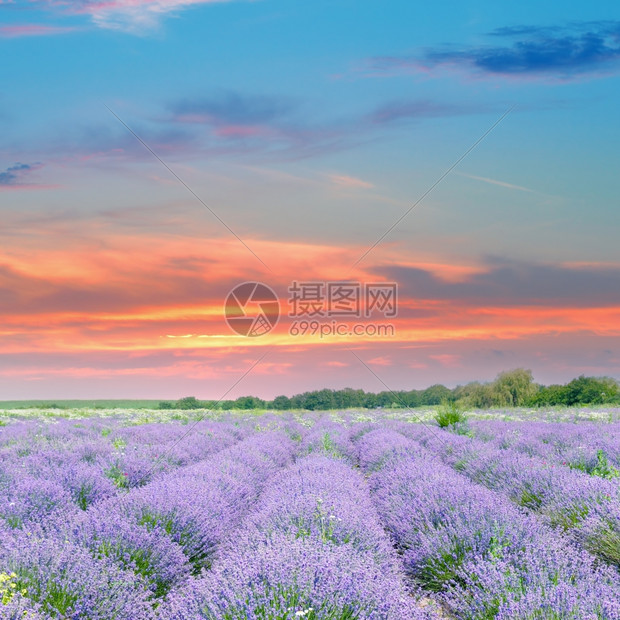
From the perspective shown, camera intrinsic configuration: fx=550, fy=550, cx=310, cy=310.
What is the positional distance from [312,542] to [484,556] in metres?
1.44

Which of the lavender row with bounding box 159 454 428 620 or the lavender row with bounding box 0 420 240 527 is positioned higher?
the lavender row with bounding box 159 454 428 620

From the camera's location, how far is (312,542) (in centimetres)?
360

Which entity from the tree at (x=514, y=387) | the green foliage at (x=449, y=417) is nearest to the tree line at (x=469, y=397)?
the tree at (x=514, y=387)

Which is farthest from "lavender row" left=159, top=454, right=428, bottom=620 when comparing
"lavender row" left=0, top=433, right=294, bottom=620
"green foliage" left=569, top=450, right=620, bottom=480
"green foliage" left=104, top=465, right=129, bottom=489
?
"green foliage" left=569, top=450, right=620, bottom=480

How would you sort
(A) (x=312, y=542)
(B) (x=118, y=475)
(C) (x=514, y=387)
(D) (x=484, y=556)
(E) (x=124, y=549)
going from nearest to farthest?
(A) (x=312, y=542)
(E) (x=124, y=549)
(D) (x=484, y=556)
(B) (x=118, y=475)
(C) (x=514, y=387)

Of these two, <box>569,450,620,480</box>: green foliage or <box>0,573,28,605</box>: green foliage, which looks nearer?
<box>0,573,28,605</box>: green foliage

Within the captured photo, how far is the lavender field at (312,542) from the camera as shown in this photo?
287 cm

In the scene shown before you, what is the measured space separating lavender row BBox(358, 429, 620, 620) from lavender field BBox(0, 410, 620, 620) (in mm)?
16

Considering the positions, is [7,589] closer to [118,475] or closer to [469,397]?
[118,475]

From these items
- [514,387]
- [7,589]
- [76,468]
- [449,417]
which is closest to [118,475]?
[76,468]

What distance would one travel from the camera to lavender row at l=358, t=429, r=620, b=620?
2.97 meters

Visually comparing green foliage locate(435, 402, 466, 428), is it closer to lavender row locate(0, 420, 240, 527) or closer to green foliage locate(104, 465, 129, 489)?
lavender row locate(0, 420, 240, 527)

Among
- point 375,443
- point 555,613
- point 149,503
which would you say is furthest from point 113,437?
point 555,613

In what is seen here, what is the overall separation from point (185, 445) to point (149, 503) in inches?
216
